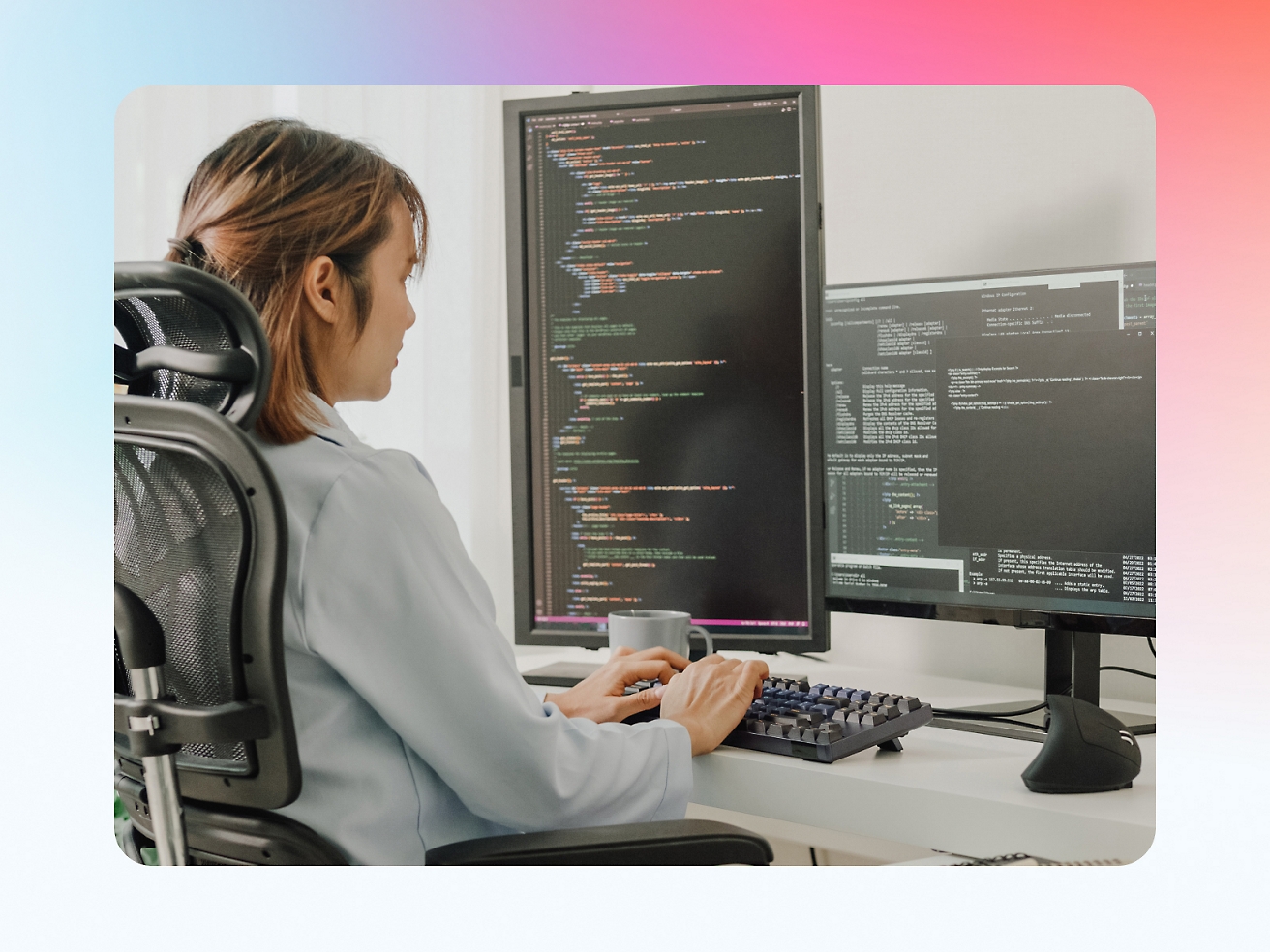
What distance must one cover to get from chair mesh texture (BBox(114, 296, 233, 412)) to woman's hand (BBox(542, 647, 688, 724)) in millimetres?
444

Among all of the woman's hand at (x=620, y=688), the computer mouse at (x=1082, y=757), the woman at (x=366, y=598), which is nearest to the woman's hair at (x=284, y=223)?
the woman at (x=366, y=598)

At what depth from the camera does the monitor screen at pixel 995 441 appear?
90cm

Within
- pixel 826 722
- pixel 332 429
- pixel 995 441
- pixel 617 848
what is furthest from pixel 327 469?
pixel 995 441

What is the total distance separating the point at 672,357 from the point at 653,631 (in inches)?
11.8

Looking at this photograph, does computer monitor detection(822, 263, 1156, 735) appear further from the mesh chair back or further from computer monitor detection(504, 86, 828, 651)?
the mesh chair back

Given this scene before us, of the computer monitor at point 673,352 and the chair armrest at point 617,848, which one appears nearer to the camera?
the chair armrest at point 617,848

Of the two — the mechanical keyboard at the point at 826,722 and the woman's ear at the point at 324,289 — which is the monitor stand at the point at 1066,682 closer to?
the mechanical keyboard at the point at 826,722

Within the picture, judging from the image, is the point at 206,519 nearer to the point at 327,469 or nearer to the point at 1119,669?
the point at 327,469

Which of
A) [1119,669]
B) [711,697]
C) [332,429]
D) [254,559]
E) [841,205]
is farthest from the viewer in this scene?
[841,205]

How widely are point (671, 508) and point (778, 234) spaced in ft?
1.04

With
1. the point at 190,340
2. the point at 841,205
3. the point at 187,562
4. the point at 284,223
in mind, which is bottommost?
the point at 187,562

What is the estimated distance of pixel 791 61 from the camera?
2.88 ft

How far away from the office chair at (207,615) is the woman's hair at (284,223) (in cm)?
8

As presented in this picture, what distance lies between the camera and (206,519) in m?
0.65
